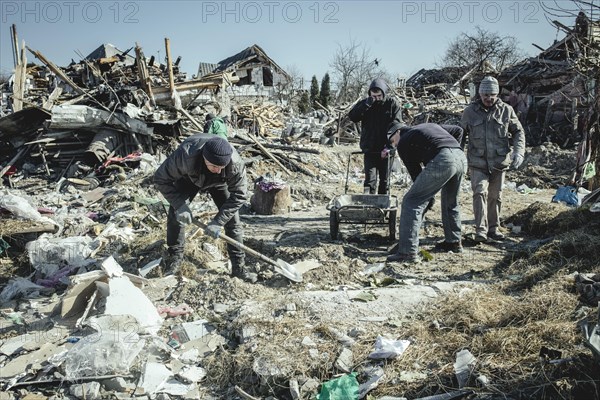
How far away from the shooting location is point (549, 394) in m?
2.53

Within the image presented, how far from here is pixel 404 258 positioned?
5.03 m

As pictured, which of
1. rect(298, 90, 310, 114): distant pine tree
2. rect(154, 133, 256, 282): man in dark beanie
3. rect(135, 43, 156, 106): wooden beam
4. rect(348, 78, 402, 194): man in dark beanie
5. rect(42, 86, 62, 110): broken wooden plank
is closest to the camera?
rect(154, 133, 256, 282): man in dark beanie

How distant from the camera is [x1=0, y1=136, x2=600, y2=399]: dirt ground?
9.45 feet

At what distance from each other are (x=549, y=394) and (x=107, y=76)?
15.5 meters

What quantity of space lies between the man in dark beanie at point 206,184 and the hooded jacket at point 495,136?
2.93m

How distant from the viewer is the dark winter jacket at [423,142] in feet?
16.0

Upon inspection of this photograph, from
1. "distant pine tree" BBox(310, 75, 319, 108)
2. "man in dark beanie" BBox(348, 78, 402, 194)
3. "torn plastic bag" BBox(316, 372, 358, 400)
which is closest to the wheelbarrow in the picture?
"man in dark beanie" BBox(348, 78, 402, 194)

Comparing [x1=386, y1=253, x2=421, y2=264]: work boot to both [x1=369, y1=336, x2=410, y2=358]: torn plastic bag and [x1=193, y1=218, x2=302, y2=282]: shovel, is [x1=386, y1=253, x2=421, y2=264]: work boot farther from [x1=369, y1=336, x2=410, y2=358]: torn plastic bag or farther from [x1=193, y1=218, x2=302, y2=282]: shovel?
[x1=369, y1=336, x2=410, y2=358]: torn plastic bag

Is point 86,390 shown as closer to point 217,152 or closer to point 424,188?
point 217,152

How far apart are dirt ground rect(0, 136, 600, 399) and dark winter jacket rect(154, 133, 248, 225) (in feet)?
2.65

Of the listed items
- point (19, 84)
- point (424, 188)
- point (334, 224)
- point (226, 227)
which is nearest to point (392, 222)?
point (334, 224)

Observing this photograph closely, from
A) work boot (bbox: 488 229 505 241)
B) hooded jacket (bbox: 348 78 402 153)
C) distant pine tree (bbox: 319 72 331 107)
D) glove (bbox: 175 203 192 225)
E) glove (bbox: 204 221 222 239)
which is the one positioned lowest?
work boot (bbox: 488 229 505 241)

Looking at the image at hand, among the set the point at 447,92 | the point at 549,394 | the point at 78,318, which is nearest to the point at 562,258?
the point at 549,394

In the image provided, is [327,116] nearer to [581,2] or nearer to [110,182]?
[110,182]
